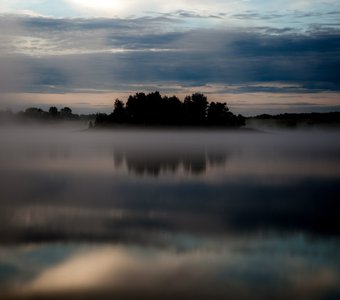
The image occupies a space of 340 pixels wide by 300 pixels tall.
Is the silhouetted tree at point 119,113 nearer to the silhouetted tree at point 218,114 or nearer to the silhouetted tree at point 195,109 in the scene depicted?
the silhouetted tree at point 195,109

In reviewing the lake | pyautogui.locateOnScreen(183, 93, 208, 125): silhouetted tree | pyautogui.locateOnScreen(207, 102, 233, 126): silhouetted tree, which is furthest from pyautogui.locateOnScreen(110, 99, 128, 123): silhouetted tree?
the lake

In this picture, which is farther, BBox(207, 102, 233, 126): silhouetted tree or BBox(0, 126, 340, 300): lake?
BBox(207, 102, 233, 126): silhouetted tree

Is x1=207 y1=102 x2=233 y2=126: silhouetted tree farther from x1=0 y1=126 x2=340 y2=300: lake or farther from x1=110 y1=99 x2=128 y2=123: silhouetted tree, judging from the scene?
x1=0 y1=126 x2=340 y2=300: lake

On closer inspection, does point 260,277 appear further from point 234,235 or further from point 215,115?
point 215,115

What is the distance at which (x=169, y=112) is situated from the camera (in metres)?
129

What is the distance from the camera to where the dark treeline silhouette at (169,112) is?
413 ft

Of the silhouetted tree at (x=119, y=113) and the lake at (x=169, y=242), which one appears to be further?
the silhouetted tree at (x=119, y=113)

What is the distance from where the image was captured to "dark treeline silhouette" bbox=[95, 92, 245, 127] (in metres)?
126

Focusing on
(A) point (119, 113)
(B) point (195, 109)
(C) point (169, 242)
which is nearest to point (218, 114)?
(B) point (195, 109)

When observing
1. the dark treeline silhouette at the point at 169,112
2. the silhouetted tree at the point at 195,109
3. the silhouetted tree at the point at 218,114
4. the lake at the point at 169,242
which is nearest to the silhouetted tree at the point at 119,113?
the dark treeline silhouette at the point at 169,112

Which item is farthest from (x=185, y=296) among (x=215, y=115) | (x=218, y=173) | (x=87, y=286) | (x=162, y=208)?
(x=215, y=115)

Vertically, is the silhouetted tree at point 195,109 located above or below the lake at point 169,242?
above

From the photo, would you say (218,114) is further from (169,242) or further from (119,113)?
(169,242)

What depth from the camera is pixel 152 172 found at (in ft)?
108
